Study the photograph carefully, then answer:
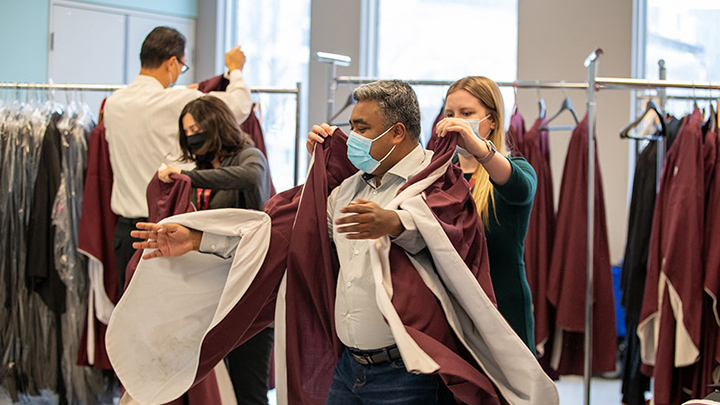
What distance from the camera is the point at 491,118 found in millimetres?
2332

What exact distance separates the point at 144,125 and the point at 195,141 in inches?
21.4

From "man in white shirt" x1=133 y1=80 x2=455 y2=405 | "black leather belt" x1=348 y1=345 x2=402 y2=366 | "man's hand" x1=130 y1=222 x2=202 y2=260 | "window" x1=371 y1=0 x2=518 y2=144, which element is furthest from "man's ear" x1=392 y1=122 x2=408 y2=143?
"window" x1=371 y1=0 x2=518 y2=144

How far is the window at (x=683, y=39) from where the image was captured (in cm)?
522

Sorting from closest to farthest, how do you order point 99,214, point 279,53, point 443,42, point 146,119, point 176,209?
point 176,209
point 146,119
point 99,214
point 443,42
point 279,53

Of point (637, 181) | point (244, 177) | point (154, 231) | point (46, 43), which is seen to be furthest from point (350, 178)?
point (46, 43)

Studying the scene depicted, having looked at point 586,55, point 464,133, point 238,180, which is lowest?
point 238,180

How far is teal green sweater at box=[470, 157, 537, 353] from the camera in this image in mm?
2236

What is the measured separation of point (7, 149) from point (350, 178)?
97.5 inches

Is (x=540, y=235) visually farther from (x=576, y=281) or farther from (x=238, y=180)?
(x=238, y=180)

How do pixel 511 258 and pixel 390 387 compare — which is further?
pixel 511 258

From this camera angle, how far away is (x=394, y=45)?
6.68m

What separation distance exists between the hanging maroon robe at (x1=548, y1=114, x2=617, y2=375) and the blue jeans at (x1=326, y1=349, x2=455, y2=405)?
1.82 meters

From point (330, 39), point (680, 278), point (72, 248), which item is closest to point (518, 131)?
point (680, 278)

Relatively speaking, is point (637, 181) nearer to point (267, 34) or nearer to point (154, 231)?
point (154, 231)
